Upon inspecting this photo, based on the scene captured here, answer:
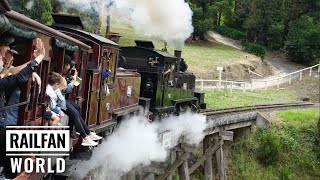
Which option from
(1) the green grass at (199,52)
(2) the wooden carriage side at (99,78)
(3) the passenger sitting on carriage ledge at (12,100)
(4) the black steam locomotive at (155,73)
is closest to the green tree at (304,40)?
→ (1) the green grass at (199,52)

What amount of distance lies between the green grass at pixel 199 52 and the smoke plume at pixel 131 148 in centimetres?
1790

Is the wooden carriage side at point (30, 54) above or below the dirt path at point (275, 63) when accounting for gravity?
below

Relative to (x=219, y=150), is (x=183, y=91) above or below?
above

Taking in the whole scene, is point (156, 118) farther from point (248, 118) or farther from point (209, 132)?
point (248, 118)

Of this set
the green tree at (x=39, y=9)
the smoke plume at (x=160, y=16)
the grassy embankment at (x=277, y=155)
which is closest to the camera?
the smoke plume at (x=160, y=16)

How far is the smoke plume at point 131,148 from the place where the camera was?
918cm

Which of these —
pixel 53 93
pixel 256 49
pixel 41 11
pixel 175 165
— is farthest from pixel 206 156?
pixel 256 49

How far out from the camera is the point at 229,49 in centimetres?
4400

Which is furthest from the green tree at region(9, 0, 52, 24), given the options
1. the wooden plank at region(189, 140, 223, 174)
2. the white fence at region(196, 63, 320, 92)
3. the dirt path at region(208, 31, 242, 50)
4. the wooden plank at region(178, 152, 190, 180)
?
the dirt path at region(208, 31, 242, 50)

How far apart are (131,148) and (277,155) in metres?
9.15

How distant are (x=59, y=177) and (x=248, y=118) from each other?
12964 mm

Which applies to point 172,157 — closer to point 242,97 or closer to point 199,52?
point 242,97

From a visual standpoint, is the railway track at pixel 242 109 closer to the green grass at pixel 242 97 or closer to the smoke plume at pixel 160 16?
the green grass at pixel 242 97

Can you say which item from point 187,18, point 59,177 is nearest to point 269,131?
point 187,18
